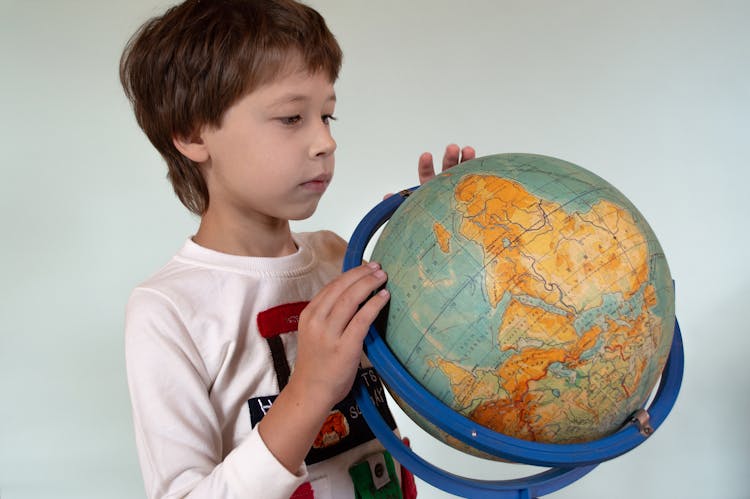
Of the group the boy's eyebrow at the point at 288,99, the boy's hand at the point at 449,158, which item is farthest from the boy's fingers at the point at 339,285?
the boy's hand at the point at 449,158

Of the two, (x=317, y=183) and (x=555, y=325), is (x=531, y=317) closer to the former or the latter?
(x=555, y=325)

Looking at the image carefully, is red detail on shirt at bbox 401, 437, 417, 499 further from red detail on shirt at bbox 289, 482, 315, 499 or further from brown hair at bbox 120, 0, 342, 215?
brown hair at bbox 120, 0, 342, 215

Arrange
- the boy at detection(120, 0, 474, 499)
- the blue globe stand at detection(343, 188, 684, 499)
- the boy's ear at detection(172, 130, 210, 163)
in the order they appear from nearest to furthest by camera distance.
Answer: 1. the blue globe stand at detection(343, 188, 684, 499)
2. the boy at detection(120, 0, 474, 499)
3. the boy's ear at detection(172, 130, 210, 163)

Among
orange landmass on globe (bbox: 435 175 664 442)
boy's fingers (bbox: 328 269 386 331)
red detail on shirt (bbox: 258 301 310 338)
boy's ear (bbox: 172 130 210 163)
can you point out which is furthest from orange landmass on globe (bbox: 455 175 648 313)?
→ boy's ear (bbox: 172 130 210 163)

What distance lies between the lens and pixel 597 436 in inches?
37.7

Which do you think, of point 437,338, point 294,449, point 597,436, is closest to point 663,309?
point 597,436

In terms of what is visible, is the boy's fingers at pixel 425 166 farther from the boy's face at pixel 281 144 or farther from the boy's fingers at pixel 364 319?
the boy's fingers at pixel 364 319

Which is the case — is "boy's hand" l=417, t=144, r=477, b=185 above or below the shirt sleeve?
above

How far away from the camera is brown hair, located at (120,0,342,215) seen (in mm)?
1172

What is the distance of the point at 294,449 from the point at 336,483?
0.73 ft

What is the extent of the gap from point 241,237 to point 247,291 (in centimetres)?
11

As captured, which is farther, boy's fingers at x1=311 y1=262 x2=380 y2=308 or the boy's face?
the boy's face

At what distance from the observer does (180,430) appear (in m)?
1.04

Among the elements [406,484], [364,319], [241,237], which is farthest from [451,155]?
[406,484]
